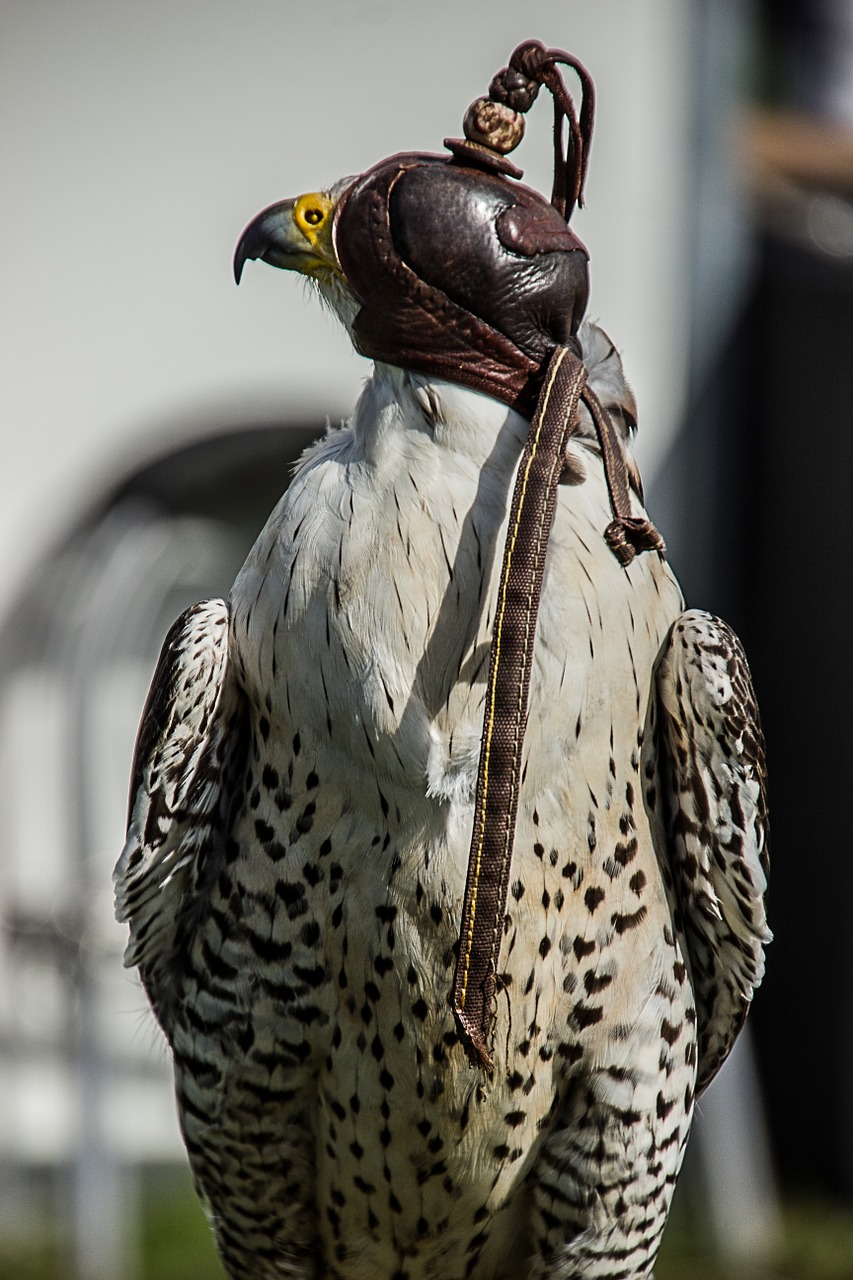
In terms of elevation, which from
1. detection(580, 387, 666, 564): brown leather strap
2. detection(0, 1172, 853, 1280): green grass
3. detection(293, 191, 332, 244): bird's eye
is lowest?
detection(0, 1172, 853, 1280): green grass

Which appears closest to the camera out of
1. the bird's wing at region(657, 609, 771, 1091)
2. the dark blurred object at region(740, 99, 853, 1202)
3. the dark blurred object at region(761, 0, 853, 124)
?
the bird's wing at region(657, 609, 771, 1091)

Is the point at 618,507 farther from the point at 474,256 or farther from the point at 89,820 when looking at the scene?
the point at 89,820

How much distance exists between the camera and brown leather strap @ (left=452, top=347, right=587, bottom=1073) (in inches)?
73.2

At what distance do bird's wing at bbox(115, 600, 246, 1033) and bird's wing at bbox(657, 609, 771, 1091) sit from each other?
2.07 ft

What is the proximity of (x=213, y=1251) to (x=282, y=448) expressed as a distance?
3323 mm

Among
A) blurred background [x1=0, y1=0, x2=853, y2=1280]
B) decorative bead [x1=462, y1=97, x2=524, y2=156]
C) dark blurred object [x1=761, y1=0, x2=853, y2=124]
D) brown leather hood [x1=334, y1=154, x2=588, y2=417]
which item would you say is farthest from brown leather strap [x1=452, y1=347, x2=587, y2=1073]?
dark blurred object [x1=761, y1=0, x2=853, y2=124]

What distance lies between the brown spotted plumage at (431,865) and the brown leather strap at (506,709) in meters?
0.12

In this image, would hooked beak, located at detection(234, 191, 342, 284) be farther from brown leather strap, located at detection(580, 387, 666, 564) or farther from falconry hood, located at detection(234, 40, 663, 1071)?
brown leather strap, located at detection(580, 387, 666, 564)

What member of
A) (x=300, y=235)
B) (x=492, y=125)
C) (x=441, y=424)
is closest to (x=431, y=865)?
(x=441, y=424)

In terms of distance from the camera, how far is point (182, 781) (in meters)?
2.26

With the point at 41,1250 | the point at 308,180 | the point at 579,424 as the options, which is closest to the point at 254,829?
the point at 579,424

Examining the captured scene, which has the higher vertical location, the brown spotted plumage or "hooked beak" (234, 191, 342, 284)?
"hooked beak" (234, 191, 342, 284)

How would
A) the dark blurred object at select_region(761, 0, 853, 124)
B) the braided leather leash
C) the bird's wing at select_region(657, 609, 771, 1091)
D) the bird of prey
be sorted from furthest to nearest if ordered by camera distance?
the dark blurred object at select_region(761, 0, 853, 124) < the bird's wing at select_region(657, 609, 771, 1091) < the bird of prey < the braided leather leash

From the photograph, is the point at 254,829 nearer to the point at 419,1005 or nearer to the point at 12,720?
the point at 419,1005
